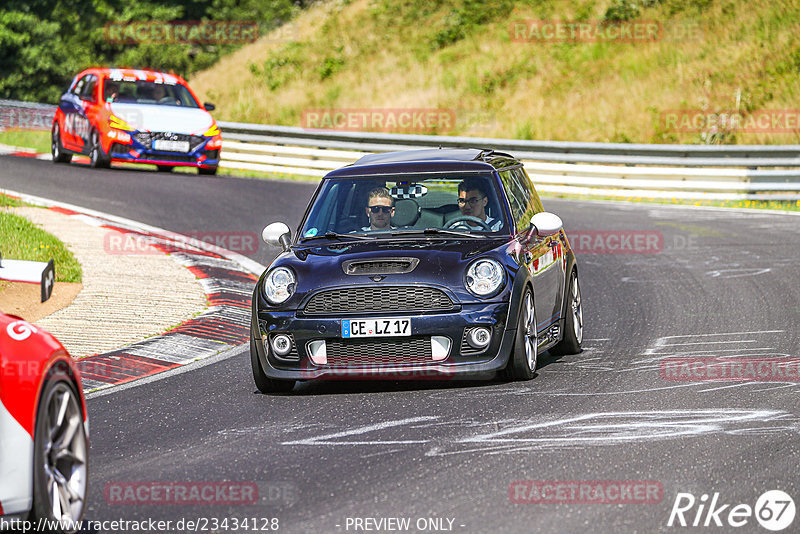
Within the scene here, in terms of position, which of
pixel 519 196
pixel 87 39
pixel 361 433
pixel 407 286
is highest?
pixel 87 39

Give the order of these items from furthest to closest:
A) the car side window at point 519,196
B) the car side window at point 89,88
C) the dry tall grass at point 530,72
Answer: the dry tall grass at point 530,72 → the car side window at point 89,88 → the car side window at point 519,196

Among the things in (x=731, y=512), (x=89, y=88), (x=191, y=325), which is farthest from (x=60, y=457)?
(x=89, y=88)

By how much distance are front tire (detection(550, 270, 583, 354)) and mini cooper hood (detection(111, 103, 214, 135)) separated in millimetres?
13757

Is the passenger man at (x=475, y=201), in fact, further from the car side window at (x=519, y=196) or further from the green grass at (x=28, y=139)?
the green grass at (x=28, y=139)

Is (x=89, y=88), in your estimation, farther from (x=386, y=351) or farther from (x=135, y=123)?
(x=386, y=351)

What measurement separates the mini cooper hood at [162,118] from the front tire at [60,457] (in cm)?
1803

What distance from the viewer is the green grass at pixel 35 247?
13.4 m

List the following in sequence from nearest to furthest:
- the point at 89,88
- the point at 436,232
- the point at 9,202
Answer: the point at 436,232, the point at 9,202, the point at 89,88

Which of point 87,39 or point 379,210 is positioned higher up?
point 87,39

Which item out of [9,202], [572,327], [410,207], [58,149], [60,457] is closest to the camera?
[60,457]

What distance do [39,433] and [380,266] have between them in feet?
13.2

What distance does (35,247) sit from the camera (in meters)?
14.0

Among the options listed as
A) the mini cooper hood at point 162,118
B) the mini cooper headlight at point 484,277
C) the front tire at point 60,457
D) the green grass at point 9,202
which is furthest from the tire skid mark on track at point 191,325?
the mini cooper hood at point 162,118

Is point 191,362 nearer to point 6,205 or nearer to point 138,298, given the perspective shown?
point 138,298
